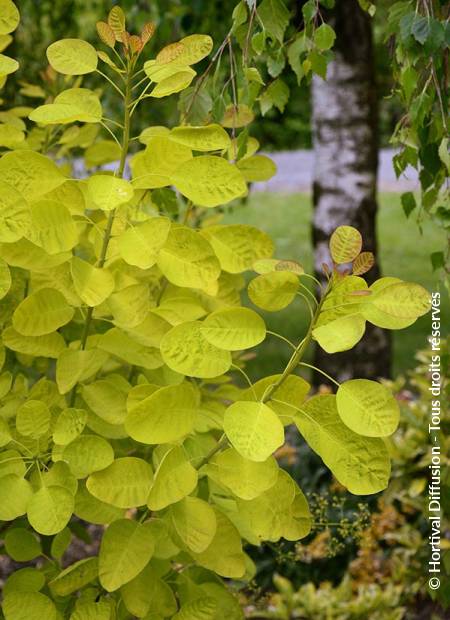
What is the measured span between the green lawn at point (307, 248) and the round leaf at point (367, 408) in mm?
4360

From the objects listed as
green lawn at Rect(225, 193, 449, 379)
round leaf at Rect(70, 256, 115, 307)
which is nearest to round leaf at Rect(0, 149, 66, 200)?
round leaf at Rect(70, 256, 115, 307)

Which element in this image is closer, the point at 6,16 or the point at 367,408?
the point at 367,408

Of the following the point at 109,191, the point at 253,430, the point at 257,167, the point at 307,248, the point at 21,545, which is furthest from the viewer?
the point at 307,248

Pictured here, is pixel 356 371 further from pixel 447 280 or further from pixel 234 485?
pixel 234 485

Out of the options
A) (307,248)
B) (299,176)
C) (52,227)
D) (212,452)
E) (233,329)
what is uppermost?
(52,227)

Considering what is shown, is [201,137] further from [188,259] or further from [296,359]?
[296,359]

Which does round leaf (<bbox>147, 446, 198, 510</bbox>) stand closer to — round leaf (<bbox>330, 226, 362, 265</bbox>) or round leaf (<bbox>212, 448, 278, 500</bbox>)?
round leaf (<bbox>212, 448, 278, 500</bbox>)

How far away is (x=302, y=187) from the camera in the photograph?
40.5 ft

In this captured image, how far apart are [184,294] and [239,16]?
0.53 meters

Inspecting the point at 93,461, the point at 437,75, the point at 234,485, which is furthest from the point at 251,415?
the point at 437,75

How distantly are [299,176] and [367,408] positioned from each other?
12.0 metres

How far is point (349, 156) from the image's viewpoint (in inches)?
144

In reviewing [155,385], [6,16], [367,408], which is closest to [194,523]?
[155,385]

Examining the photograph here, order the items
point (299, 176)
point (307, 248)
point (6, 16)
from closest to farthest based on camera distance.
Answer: point (6, 16)
point (307, 248)
point (299, 176)
